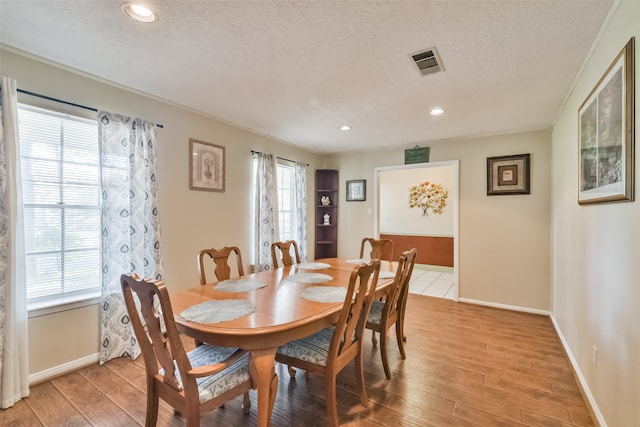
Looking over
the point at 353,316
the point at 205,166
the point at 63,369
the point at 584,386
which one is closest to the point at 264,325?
the point at 353,316

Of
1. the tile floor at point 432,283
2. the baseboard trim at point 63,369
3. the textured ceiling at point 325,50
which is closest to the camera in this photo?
the textured ceiling at point 325,50

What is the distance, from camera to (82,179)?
2.37 meters

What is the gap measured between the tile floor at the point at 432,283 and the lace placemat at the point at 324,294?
3.09 metres

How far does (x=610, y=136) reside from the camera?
61.6 inches

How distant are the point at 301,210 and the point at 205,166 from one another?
1809 millimetres

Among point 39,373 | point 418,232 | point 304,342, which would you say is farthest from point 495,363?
point 418,232

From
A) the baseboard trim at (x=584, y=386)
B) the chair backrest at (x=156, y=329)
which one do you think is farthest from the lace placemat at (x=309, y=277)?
the baseboard trim at (x=584, y=386)

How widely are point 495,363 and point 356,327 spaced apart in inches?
57.5

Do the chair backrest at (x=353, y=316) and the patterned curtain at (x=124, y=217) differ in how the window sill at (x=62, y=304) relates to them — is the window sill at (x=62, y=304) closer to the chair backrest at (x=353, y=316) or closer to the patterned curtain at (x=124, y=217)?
the patterned curtain at (x=124, y=217)

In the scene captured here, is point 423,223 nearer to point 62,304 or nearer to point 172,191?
point 172,191

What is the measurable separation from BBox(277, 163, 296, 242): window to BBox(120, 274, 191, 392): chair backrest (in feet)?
10.3

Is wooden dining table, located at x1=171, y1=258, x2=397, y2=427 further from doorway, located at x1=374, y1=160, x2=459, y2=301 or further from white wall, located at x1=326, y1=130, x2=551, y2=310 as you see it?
doorway, located at x1=374, y1=160, x2=459, y2=301

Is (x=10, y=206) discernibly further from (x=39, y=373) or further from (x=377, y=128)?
(x=377, y=128)

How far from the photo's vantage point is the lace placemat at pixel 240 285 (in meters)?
2.03
